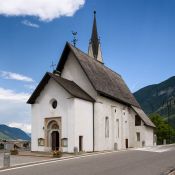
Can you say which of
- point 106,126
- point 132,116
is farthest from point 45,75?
point 132,116

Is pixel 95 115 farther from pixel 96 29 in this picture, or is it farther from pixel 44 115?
pixel 96 29

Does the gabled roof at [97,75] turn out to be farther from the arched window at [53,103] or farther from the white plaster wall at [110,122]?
the arched window at [53,103]

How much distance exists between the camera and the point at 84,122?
3941 centimetres

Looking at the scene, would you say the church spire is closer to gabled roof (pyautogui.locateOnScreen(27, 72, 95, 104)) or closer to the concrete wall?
the concrete wall

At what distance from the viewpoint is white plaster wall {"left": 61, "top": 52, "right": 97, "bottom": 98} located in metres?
42.2

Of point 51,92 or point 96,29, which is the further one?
point 96,29

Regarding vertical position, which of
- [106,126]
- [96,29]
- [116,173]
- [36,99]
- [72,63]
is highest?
[96,29]

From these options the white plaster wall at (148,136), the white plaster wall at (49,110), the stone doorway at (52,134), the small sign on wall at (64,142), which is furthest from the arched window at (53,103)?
the white plaster wall at (148,136)

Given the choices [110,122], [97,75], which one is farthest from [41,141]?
[97,75]

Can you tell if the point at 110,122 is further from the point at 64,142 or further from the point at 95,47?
the point at 95,47

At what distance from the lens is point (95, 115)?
136 feet

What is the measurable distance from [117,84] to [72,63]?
11.7 metres

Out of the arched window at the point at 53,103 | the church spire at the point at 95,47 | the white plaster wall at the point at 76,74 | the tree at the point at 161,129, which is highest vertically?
the church spire at the point at 95,47

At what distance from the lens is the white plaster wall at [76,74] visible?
42219 millimetres
